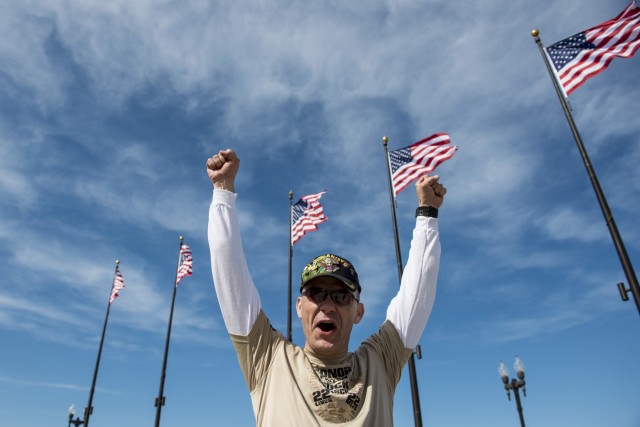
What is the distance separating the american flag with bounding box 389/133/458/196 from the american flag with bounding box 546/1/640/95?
2736 mm

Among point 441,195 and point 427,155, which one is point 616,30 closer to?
point 427,155

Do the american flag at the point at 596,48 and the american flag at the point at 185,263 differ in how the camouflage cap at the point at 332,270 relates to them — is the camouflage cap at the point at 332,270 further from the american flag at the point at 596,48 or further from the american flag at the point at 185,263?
the american flag at the point at 185,263

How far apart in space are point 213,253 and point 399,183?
9173 mm

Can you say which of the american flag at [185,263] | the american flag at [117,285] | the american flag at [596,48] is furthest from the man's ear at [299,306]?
the american flag at [117,285]

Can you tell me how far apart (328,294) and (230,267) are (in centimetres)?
65

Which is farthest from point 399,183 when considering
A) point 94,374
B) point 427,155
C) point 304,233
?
point 94,374

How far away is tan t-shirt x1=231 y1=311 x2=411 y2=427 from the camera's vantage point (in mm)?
2105

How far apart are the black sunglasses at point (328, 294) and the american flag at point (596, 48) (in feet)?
27.3

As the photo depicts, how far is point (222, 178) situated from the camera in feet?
7.75

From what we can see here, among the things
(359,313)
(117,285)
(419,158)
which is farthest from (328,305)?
(117,285)

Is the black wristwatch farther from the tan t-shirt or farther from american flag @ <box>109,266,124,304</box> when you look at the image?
american flag @ <box>109,266,124,304</box>

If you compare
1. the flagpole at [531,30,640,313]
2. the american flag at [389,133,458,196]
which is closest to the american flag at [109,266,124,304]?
the american flag at [389,133,458,196]

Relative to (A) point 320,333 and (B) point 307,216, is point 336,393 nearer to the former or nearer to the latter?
(A) point 320,333

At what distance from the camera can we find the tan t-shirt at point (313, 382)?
211 cm
